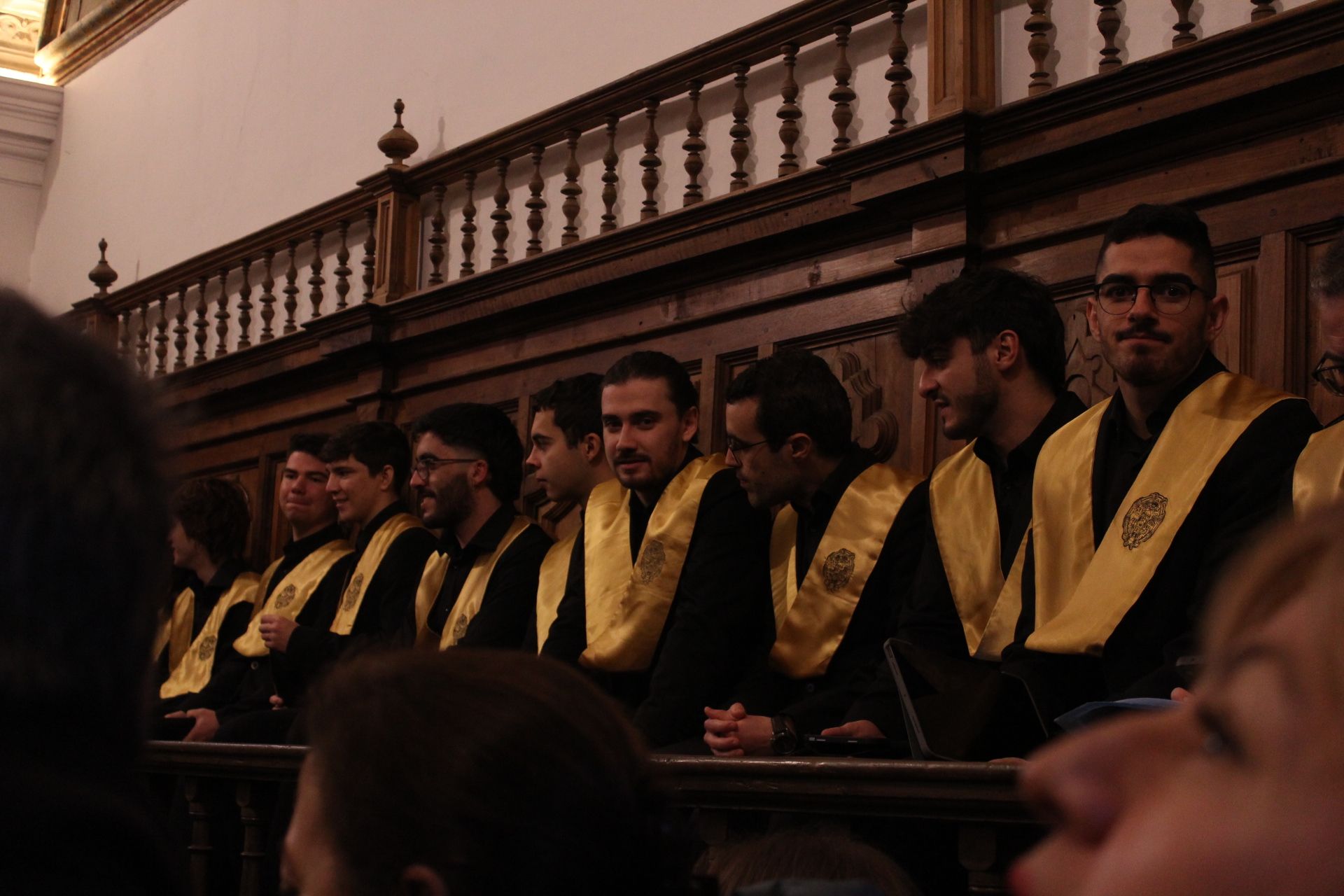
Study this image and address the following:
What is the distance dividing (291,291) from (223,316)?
28.2 inches

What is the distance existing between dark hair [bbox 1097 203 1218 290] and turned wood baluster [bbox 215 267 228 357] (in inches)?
226

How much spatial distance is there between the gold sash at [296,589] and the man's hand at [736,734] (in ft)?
11.3

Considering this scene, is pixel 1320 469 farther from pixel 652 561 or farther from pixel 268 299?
pixel 268 299

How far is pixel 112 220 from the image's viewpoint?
10359 millimetres

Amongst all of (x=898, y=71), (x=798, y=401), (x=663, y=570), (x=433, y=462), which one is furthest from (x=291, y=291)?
(x=798, y=401)

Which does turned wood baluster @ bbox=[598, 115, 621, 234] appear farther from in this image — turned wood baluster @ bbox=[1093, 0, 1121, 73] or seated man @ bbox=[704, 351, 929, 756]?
turned wood baluster @ bbox=[1093, 0, 1121, 73]

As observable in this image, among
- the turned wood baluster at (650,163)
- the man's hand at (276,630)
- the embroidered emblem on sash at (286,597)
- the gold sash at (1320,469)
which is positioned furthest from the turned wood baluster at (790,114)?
the embroidered emblem on sash at (286,597)

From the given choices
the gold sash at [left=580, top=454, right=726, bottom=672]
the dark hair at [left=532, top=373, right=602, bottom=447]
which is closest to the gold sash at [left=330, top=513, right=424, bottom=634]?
the dark hair at [left=532, top=373, right=602, bottom=447]

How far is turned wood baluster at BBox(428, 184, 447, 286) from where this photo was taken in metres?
6.89

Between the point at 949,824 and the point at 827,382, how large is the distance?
1.55m

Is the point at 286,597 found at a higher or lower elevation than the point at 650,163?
lower

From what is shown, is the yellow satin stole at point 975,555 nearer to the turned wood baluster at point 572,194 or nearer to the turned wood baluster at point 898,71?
the turned wood baluster at point 898,71

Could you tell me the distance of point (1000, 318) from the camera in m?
3.96

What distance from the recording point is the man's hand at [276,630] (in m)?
5.49
